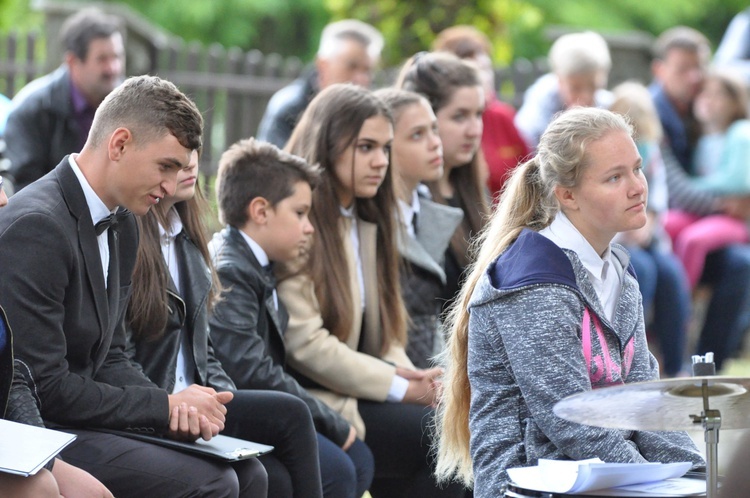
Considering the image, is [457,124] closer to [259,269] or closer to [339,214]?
[339,214]

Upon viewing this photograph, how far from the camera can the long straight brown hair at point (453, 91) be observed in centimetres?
548

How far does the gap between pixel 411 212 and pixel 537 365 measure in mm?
1944

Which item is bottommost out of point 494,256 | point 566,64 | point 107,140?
point 494,256

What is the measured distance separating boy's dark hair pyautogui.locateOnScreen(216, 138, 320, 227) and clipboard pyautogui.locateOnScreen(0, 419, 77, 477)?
63.6 inches

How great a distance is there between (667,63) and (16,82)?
4.96 m

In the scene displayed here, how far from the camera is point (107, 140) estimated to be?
330cm

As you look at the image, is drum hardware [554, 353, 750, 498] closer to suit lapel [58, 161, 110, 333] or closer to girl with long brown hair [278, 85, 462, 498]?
suit lapel [58, 161, 110, 333]

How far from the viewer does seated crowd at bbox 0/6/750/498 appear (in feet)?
10.6

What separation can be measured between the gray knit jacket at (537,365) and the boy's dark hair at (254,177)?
1.13 metres

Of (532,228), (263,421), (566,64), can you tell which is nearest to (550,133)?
(532,228)

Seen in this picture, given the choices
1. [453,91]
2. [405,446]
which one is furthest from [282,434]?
[453,91]

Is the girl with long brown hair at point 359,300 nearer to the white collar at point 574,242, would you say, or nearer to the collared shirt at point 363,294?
the collared shirt at point 363,294

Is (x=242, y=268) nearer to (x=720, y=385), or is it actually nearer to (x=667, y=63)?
(x=720, y=385)

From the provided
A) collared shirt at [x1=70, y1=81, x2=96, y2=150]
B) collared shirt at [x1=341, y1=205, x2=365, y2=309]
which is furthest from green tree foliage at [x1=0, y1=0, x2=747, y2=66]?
collared shirt at [x1=341, y1=205, x2=365, y2=309]
